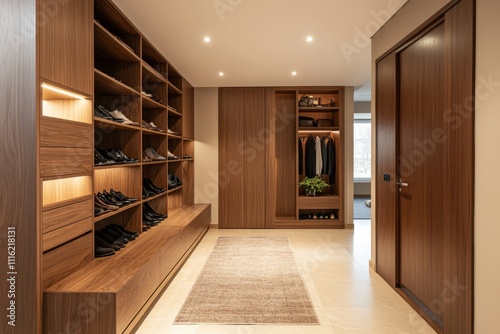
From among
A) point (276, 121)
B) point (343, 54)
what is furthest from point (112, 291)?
point (276, 121)

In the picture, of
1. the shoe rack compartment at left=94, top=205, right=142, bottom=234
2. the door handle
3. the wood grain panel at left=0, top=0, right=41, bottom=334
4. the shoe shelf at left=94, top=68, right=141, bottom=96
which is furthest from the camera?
the shoe rack compartment at left=94, top=205, right=142, bottom=234

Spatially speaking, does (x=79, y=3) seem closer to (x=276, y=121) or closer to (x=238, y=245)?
(x=238, y=245)

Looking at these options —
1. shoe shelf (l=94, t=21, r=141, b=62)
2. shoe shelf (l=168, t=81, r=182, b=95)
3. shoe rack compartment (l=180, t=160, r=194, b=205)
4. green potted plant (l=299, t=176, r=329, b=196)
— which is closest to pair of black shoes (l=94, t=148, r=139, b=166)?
shoe shelf (l=94, t=21, r=141, b=62)

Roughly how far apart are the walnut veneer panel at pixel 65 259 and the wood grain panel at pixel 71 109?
87cm

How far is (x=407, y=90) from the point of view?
2877mm

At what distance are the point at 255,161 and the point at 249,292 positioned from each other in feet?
10.3

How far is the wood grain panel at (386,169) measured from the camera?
307 cm

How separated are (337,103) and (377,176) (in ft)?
9.57

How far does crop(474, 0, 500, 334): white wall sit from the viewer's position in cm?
176

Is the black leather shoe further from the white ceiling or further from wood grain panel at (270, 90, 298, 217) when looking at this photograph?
wood grain panel at (270, 90, 298, 217)

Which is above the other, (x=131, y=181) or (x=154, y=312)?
(x=131, y=181)

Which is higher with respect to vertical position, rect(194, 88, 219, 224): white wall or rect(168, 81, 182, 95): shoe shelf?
rect(168, 81, 182, 95): shoe shelf

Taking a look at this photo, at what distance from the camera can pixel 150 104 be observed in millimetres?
3975

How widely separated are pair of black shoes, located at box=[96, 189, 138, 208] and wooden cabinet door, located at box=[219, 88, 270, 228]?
277 cm
